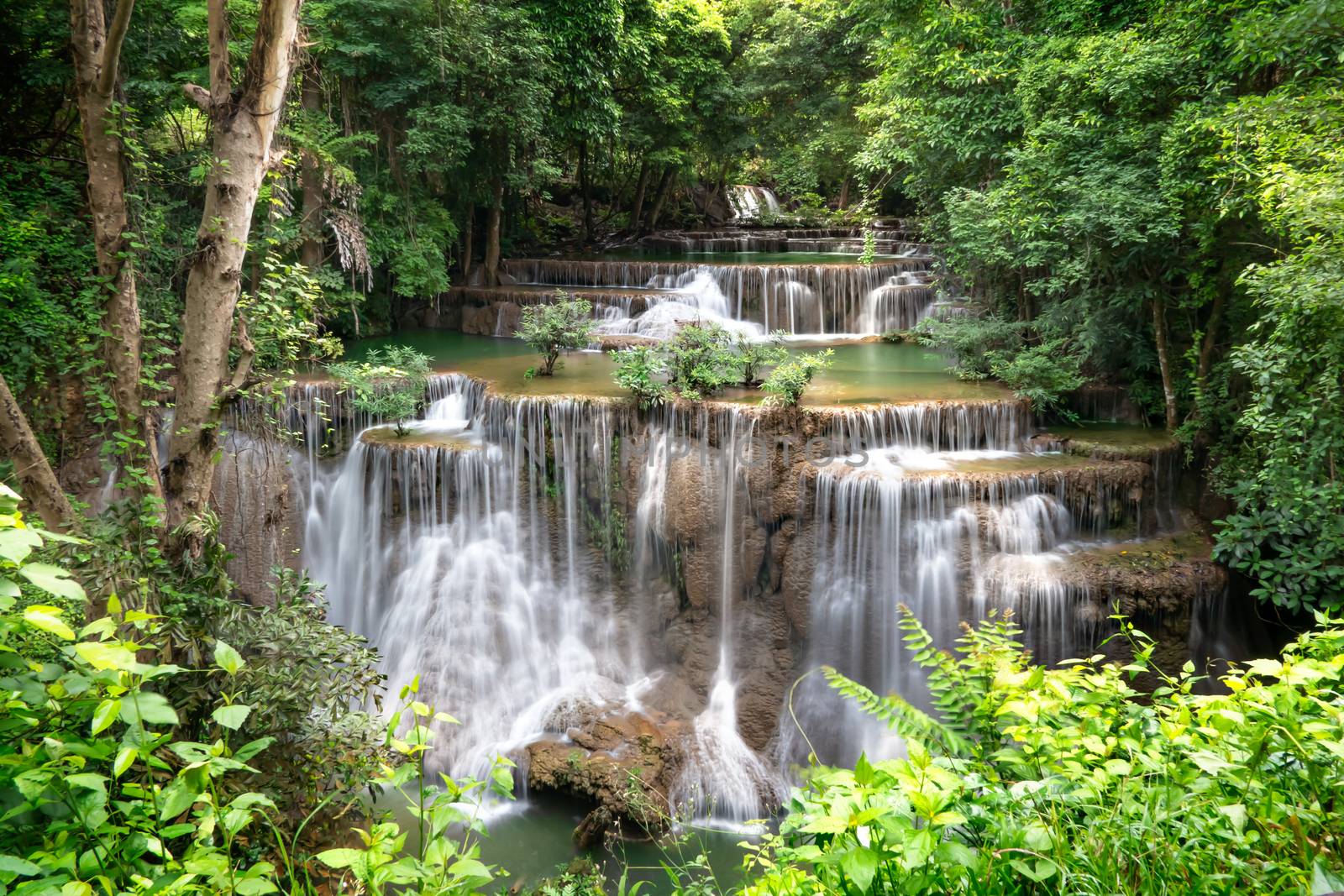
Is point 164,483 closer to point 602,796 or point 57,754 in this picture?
point 57,754

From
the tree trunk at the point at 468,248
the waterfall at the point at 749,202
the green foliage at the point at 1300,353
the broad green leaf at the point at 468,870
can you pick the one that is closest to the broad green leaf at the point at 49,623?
the broad green leaf at the point at 468,870

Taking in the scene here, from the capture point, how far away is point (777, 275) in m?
16.2

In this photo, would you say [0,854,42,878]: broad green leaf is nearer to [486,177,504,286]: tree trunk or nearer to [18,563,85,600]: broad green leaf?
[18,563,85,600]: broad green leaf

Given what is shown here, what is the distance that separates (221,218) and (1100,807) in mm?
5437

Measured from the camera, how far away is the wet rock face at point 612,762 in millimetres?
7652

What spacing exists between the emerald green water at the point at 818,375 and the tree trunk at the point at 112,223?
5.53 meters

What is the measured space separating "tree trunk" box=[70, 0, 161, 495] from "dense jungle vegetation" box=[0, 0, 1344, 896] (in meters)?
0.02

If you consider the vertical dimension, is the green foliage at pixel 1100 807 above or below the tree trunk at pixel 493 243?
below

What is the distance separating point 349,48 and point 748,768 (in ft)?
40.7

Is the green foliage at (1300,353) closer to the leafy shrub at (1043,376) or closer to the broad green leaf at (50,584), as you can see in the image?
the leafy shrub at (1043,376)

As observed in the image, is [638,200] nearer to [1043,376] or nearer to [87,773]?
[1043,376]

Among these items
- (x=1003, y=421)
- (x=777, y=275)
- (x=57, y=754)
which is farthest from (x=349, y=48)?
(x=57, y=754)

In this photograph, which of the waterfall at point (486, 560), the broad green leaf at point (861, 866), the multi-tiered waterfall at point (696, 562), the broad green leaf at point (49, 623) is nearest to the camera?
the broad green leaf at point (49, 623)

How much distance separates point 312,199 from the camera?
13.3 m
